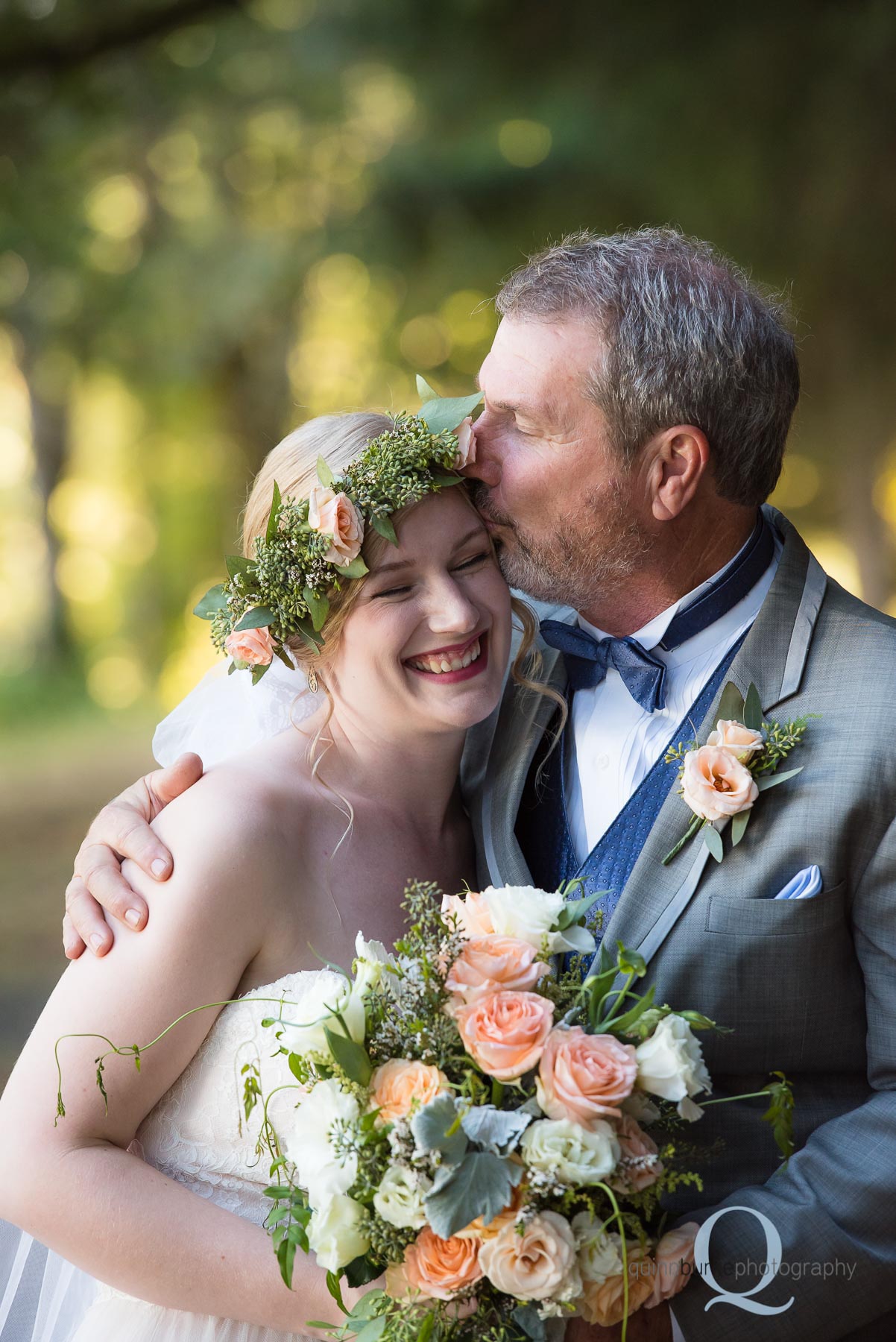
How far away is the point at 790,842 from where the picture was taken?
2.24m

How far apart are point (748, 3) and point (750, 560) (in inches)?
241

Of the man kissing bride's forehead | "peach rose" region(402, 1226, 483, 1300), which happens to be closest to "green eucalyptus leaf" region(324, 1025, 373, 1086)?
"peach rose" region(402, 1226, 483, 1300)

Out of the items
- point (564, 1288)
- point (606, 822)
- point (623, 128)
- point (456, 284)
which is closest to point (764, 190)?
point (623, 128)

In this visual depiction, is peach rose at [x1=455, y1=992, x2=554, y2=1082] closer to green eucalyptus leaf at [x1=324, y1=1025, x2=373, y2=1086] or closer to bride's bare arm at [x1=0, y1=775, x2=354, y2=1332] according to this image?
green eucalyptus leaf at [x1=324, y1=1025, x2=373, y2=1086]

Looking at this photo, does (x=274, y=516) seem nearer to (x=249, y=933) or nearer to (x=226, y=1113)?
(x=249, y=933)

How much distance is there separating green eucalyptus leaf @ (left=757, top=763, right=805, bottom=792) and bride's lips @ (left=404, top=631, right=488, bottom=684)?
2.08 feet

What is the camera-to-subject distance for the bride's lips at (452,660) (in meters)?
2.56

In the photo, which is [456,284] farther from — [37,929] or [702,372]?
[702,372]

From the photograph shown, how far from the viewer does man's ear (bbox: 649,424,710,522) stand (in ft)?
8.79

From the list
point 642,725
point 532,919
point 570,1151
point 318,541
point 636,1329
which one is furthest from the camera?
point 642,725

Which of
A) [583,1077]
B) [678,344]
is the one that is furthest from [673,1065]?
[678,344]

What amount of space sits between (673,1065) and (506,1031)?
235 millimetres

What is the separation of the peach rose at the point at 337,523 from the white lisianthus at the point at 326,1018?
93 centimetres

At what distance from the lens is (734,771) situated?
227cm
